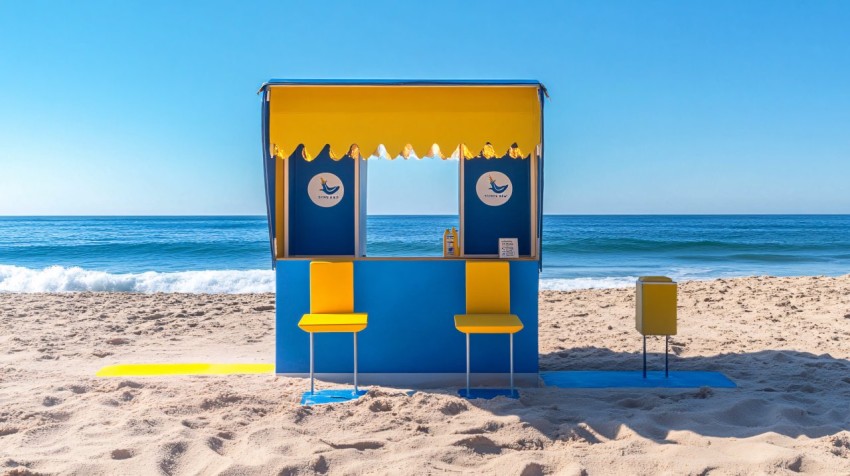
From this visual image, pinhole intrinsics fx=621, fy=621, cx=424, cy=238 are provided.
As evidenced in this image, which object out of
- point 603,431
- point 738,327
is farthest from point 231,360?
point 738,327

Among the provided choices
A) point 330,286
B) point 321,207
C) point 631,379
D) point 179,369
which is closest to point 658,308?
point 631,379

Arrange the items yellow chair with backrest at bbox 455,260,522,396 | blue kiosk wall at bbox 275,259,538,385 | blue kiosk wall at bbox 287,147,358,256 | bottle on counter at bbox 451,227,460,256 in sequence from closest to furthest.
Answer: yellow chair with backrest at bbox 455,260,522,396 < blue kiosk wall at bbox 275,259,538,385 < bottle on counter at bbox 451,227,460,256 < blue kiosk wall at bbox 287,147,358,256

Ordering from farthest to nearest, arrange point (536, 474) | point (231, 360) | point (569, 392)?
point (231, 360) → point (569, 392) → point (536, 474)

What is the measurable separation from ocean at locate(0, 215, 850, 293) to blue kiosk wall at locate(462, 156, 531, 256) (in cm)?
684

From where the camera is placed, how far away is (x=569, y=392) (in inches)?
165

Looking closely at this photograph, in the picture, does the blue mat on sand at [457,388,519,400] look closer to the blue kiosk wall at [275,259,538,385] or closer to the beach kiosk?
the beach kiosk

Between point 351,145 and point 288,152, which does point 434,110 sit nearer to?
point 351,145

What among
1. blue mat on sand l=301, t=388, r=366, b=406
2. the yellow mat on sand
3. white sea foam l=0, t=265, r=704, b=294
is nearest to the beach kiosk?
blue mat on sand l=301, t=388, r=366, b=406

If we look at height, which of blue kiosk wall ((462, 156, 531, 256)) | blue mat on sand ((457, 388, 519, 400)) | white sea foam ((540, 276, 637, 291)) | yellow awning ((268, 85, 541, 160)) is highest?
yellow awning ((268, 85, 541, 160))

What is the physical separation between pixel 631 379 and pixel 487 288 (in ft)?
4.08

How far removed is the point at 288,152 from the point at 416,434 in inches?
88.1

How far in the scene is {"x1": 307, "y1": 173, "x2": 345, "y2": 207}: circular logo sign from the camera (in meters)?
4.96

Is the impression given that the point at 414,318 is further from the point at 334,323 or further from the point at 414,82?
the point at 414,82

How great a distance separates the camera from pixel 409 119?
4.39m
